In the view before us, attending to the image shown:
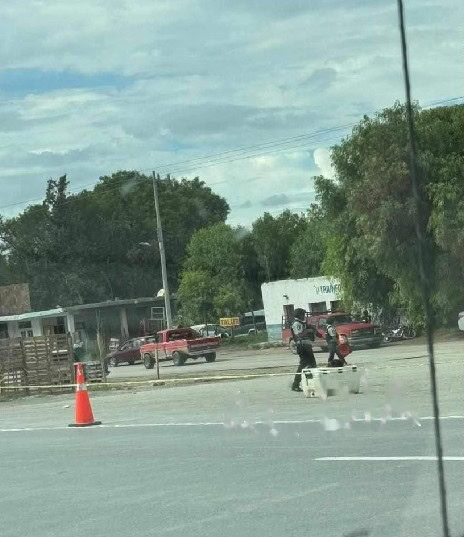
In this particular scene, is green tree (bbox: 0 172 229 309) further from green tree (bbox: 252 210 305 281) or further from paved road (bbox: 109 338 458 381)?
paved road (bbox: 109 338 458 381)

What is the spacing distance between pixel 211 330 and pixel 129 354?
11757mm

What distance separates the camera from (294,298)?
59.4 m

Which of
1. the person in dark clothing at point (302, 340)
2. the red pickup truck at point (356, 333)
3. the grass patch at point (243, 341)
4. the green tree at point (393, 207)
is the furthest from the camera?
the grass patch at point (243, 341)

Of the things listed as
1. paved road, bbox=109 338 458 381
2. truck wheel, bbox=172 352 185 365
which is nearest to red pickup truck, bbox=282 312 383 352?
paved road, bbox=109 338 458 381

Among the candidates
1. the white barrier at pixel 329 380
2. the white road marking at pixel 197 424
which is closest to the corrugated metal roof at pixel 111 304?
the white road marking at pixel 197 424

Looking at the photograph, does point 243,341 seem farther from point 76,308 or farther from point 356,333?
point 356,333

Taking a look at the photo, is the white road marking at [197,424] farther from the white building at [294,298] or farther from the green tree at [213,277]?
the green tree at [213,277]

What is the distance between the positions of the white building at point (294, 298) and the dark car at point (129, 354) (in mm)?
8854

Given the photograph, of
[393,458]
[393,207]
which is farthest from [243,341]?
[393,458]

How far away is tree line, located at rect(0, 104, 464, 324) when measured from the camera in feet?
132

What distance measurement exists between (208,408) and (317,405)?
261 centimetres

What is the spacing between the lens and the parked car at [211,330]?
6276 cm

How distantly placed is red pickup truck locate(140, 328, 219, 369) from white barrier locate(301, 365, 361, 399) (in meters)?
27.2

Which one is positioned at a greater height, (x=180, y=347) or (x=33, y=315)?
(x=33, y=315)
